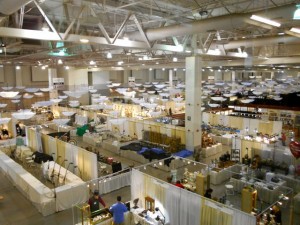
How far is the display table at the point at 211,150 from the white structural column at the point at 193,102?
34cm

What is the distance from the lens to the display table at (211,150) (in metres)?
14.9

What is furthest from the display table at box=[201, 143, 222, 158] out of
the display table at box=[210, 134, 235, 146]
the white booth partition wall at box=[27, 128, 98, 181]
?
the white booth partition wall at box=[27, 128, 98, 181]

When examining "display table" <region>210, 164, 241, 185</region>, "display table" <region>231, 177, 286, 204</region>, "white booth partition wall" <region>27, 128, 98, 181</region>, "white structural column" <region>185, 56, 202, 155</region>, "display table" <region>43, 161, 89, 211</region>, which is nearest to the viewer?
"display table" <region>43, 161, 89, 211</region>

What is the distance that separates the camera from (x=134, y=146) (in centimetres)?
1473

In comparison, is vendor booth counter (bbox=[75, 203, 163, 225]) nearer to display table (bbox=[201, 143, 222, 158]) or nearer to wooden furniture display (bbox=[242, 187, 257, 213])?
wooden furniture display (bbox=[242, 187, 257, 213])

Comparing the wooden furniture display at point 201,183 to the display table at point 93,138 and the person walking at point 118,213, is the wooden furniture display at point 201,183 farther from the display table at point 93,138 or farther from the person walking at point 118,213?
the display table at point 93,138

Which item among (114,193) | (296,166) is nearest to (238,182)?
(296,166)

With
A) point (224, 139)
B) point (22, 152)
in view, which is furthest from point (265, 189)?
point (22, 152)

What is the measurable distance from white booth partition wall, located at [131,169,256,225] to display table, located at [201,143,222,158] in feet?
21.5

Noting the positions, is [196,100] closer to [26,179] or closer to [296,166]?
[296,166]

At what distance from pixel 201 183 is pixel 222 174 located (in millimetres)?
1804

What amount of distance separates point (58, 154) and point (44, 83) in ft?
60.1

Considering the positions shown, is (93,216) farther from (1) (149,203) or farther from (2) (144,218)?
(1) (149,203)

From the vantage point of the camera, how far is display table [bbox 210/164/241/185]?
1156 centimetres
